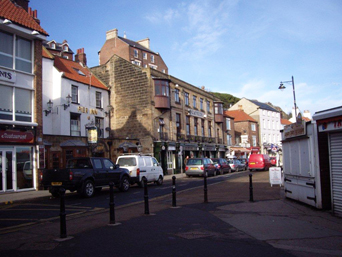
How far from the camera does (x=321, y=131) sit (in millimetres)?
8836

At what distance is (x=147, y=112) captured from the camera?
1307 inches

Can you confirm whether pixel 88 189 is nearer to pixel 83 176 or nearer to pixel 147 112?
pixel 83 176

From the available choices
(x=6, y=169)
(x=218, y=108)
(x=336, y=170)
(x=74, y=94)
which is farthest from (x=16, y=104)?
(x=218, y=108)

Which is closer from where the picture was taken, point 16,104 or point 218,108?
point 16,104

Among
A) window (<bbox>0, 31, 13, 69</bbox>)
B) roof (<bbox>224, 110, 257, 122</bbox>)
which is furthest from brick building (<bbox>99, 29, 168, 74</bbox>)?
window (<bbox>0, 31, 13, 69</bbox>)

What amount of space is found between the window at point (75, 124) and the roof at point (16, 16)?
9.00 metres

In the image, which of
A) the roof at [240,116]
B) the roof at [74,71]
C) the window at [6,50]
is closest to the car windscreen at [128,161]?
the window at [6,50]

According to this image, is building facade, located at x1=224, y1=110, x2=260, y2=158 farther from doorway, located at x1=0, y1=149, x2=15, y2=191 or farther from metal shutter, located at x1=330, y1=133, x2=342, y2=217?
metal shutter, located at x1=330, y1=133, x2=342, y2=217

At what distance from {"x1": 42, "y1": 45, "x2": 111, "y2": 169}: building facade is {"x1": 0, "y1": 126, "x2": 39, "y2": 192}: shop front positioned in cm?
282

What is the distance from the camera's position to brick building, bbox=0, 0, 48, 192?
17.5 metres

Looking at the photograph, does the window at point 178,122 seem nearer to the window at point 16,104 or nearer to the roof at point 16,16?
the roof at point 16,16

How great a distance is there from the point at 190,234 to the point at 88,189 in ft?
28.4

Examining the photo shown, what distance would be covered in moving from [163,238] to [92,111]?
2475cm

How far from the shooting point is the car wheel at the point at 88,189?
14.2m
